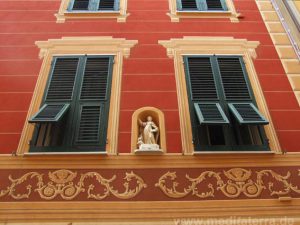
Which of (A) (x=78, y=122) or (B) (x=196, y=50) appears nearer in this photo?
(A) (x=78, y=122)

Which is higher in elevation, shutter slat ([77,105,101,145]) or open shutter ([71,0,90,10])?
open shutter ([71,0,90,10])

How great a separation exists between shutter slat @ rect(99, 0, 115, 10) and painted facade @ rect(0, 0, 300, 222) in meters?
0.41

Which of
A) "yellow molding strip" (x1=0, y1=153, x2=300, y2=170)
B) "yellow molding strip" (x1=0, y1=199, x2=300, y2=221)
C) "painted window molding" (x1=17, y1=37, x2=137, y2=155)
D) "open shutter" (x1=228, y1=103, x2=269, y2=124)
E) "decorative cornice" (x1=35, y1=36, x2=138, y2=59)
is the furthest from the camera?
"decorative cornice" (x1=35, y1=36, x2=138, y2=59)

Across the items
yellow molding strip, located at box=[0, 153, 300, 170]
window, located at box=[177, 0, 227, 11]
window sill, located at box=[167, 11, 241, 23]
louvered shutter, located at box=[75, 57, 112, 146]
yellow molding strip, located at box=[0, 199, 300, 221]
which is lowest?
yellow molding strip, located at box=[0, 199, 300, 221]

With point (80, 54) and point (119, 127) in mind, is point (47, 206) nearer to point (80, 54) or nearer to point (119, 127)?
point (119, 127)

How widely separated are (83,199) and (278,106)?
4135 millimetres

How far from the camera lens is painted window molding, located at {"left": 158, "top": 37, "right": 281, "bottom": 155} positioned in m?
6.47

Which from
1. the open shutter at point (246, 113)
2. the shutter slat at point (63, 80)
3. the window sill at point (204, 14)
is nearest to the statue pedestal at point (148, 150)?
the open shutter at point (246, 113)

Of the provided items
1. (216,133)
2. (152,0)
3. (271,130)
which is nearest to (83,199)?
(216,133)

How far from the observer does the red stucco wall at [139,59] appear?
6.23m

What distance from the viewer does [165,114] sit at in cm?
638

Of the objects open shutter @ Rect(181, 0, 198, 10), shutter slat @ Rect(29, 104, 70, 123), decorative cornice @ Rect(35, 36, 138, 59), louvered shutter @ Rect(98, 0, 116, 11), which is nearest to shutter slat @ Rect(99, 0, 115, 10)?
louvered shutter @ Rect(98, 0, 116, 11)

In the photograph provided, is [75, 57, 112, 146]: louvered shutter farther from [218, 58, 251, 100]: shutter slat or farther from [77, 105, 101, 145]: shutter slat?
[218, 58, 251, 100]: shutter slat

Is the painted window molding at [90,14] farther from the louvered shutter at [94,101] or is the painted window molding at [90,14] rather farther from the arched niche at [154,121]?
the arched niche at [154,121]
